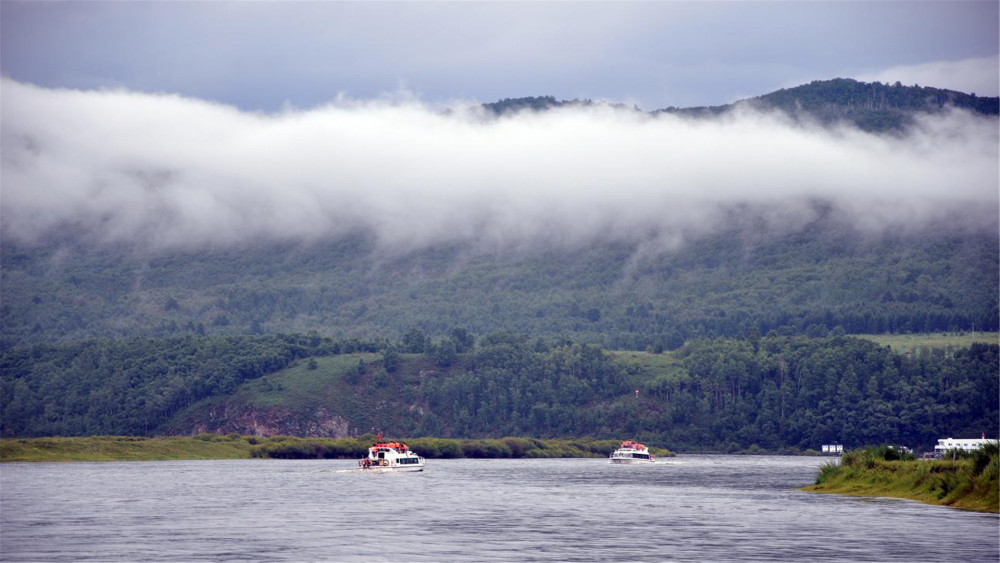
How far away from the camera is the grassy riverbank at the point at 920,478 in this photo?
106 meters

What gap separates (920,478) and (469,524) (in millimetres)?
48070

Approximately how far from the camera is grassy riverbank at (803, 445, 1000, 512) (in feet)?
348

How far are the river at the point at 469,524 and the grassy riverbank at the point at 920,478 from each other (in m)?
3.03

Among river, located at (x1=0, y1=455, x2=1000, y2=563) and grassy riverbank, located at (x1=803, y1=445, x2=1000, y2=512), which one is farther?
grassy riverbank, located at (x1=803, y1=445, x2=1000, y2=512)

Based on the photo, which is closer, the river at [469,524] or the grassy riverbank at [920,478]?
the river at [469,524]

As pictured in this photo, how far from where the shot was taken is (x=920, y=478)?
123 metres

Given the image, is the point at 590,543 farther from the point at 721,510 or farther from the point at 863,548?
the point at 721,510

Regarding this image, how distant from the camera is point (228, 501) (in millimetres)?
124875

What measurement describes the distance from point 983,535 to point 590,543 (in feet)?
86.2

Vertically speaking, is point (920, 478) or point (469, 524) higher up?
point (920, 478)

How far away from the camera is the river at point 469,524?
7894 cm

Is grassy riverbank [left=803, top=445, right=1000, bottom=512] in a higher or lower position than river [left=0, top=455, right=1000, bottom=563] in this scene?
higher

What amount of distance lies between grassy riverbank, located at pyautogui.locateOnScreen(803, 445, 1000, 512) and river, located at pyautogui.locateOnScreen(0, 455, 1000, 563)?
3.03m

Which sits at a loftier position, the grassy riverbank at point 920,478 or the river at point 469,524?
the grassy riverbank at point 920,478
